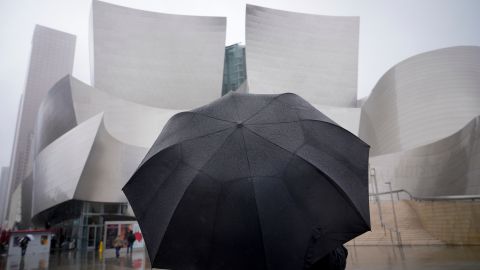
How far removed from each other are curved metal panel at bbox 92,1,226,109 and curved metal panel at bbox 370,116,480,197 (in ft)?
64.8

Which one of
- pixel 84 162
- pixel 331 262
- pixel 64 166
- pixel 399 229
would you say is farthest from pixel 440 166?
pixel 64 166

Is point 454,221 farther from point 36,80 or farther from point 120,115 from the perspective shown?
point 36,80

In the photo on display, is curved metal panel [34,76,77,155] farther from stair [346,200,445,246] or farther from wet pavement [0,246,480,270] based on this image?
stair [346,200,445,246]

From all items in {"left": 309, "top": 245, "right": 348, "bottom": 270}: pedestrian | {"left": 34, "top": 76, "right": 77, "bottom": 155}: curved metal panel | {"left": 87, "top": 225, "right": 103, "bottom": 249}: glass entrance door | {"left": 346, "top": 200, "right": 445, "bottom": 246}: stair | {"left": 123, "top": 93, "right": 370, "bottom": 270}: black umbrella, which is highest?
{"left": 34, "top": 76, "right": 77, "bottom": 155}: curved metal panel

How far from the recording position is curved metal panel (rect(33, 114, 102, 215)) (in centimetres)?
1962

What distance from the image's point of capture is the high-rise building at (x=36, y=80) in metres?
128

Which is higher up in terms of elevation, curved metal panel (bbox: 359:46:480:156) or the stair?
curved metal panel (bbox: 359:46:480:156)

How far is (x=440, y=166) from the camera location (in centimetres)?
2102

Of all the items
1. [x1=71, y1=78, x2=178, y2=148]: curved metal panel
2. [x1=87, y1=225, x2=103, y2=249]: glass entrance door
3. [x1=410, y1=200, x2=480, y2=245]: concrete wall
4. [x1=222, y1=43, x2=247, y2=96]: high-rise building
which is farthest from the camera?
[x1=222, y1=43, x2=247, y2=96]: high-rise building

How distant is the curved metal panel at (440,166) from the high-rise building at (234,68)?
68.8 feet

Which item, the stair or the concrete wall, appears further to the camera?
the stair

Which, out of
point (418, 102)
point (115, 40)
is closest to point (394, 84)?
point (418, 102)

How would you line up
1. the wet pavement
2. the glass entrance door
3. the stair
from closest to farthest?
the wet pavement < the stair < the glass entrance door

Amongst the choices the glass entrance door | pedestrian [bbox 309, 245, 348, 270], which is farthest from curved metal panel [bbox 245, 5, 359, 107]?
pedestrian [bbox 309, 245, 348, 270]
